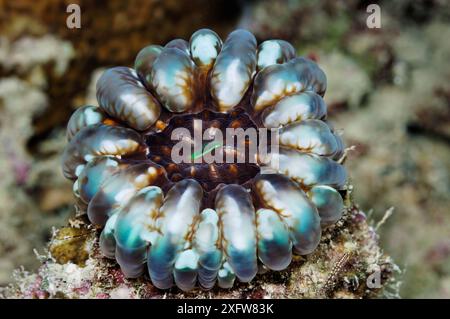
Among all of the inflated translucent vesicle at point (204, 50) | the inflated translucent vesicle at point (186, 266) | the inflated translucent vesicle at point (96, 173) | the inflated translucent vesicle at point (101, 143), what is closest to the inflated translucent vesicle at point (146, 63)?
the inflated translucent vesicle at point (204, 50)

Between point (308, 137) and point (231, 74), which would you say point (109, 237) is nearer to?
point (231, 74)

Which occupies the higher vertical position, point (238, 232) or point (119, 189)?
point (119, 189)

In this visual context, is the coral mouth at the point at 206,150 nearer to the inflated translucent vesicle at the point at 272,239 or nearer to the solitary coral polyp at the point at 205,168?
the solitary coral polyp at the point at 205,168

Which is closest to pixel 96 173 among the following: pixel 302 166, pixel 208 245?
pixel 208 245

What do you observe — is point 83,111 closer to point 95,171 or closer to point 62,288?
point 95,171

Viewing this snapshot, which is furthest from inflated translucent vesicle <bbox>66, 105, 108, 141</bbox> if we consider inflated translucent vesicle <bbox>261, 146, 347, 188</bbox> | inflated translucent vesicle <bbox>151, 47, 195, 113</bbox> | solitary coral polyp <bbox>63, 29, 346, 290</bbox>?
inflated translucent vesicle <bbox>261, 146, 347, 188</bbox>

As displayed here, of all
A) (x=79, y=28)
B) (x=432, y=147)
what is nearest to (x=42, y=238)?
(x=79, y=28)
